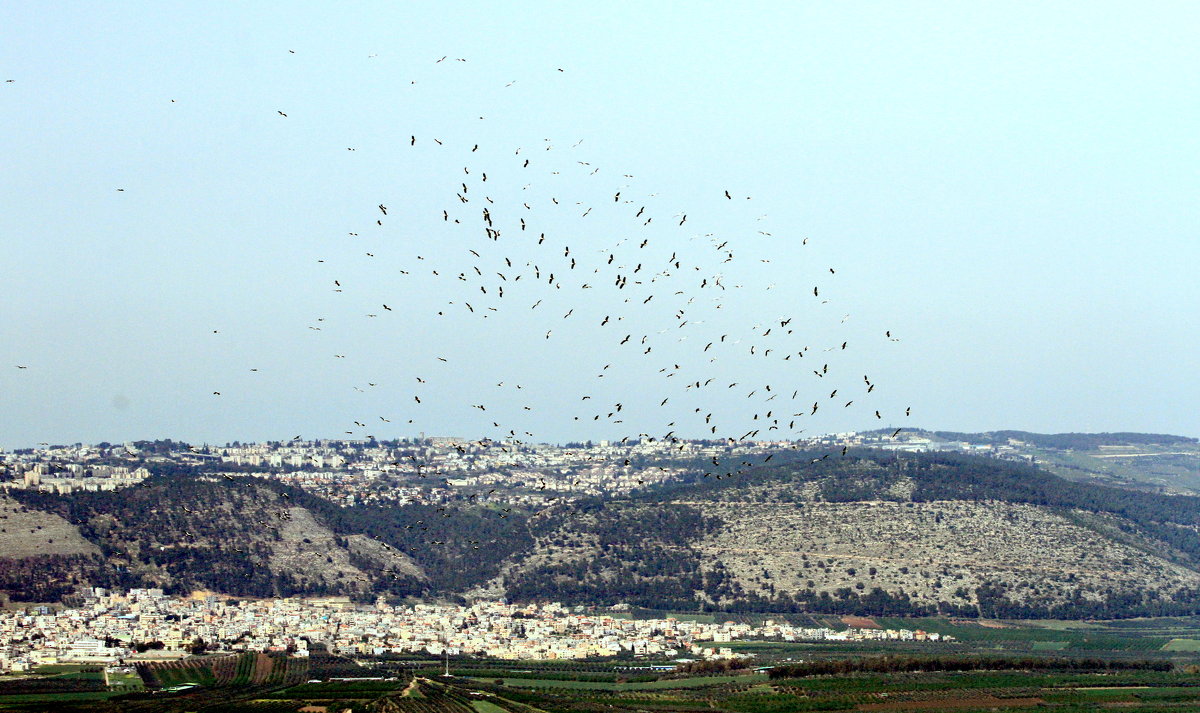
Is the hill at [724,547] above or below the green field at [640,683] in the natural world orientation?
above

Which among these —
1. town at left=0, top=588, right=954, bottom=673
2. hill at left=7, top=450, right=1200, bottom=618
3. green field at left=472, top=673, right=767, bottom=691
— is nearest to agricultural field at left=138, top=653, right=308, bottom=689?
town at left=0, top=588, right=954, bottom=673

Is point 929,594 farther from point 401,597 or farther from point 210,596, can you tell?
point 210,596

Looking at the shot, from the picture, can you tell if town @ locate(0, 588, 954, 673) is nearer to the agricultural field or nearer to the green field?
the agricultural field

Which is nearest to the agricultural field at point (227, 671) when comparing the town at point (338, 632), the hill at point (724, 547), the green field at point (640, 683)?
the town at point (338, 632)

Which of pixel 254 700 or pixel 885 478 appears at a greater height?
pixel 885 478

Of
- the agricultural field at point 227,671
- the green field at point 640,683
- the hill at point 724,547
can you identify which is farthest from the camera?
Answer: the hill at point 724,547

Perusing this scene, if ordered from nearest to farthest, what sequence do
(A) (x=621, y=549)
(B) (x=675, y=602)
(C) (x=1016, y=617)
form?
(C) (x=1016, y=617) < (B) (x=675, y=602) < (A) (x=621, y=549)

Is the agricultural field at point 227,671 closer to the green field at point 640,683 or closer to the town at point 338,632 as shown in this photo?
the town at point 338,632

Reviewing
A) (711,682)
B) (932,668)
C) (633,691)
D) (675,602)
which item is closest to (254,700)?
(633,691)
